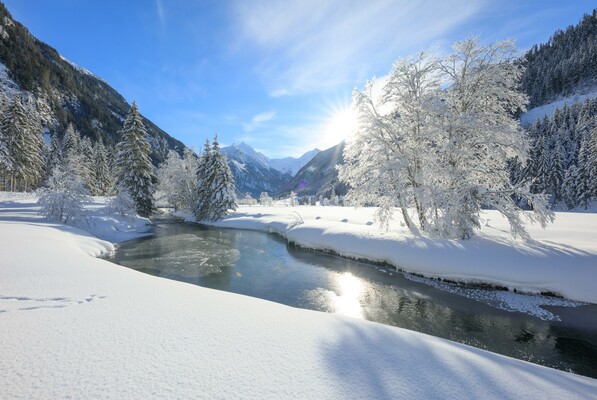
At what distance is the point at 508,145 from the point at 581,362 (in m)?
11.2

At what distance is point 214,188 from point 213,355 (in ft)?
117

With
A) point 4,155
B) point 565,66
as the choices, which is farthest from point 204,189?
point 565,66

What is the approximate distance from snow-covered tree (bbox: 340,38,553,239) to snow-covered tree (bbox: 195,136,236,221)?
24444 millimetres

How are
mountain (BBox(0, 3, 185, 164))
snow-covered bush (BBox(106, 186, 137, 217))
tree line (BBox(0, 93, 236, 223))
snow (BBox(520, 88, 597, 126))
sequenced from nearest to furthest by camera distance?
tree line (BBox(0, 93, 236, 223)), snow-covered bush (BBox(106, 186, 137, 217)), mountain (BBox(0, 3, 185, 164)), snow (BBox(520, 88, 597, 126))

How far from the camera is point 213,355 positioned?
3436 millimetres

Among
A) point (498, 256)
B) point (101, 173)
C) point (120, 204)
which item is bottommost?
point (498, 256)

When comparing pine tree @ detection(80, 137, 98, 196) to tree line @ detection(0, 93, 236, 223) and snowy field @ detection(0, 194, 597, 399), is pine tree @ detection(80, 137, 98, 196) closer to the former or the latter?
tree line @ detection(0, 93, 236, 223)

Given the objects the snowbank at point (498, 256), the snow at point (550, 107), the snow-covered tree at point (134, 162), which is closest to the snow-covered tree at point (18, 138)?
the snow-covered tree at point (134, 162)

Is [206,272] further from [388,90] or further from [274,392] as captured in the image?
[388,90]

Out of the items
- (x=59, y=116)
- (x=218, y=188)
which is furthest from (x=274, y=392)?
(x=59, y=116)

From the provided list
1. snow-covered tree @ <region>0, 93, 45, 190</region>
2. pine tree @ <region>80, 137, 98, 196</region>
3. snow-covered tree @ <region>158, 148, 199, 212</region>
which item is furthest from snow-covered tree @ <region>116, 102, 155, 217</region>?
pine tree @ <region>80, 137, 98, 196</region>

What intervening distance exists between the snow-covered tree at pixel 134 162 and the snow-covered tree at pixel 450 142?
28814mm

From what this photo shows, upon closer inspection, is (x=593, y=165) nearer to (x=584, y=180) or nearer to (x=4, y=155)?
(x=584, y=180)

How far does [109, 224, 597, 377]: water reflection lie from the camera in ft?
25.6
